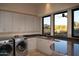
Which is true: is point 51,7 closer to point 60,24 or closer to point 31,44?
point 60,24

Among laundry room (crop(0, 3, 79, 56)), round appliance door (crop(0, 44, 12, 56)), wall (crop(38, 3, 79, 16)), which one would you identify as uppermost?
wall (crop(38, 3, 79, 16))

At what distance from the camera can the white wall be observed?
0.97 metres

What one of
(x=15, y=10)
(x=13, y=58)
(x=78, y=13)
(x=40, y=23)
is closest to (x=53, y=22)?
(x=40, y=23)

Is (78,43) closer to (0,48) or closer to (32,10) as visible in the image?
(32,10)

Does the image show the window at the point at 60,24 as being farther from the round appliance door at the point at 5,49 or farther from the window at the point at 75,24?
the round appliance door at the point at 5,49

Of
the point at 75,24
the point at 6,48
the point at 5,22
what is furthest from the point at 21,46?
the point at 75,24

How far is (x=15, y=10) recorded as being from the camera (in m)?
1.00

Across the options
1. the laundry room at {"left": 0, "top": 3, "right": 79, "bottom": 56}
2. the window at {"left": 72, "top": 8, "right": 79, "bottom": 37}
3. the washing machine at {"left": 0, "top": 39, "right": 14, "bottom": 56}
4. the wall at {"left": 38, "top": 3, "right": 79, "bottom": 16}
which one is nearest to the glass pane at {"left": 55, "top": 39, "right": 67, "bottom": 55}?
Result: the laundry room at {"left": 0, "top": 3, "right": 79, "bottom": 56}

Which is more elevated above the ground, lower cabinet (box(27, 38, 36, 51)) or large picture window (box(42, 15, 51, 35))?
large picture window (box(42, 15, 51, 35))

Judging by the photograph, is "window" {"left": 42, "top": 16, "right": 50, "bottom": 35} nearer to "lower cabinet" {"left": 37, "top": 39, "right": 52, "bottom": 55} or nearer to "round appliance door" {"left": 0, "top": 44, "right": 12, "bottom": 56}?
"lower cabinet" {"left": 37, "top": 39, "right": 52, "bottom": 55}

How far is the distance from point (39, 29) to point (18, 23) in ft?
0.61

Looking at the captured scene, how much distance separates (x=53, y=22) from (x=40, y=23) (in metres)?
0.11

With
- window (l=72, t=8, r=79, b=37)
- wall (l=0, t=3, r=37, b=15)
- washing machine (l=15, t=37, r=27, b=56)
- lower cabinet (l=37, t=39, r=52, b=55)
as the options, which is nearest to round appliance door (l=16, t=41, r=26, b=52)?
washing machine (l=15, t=37, r=27, b=56)

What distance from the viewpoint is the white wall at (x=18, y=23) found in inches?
38.0
